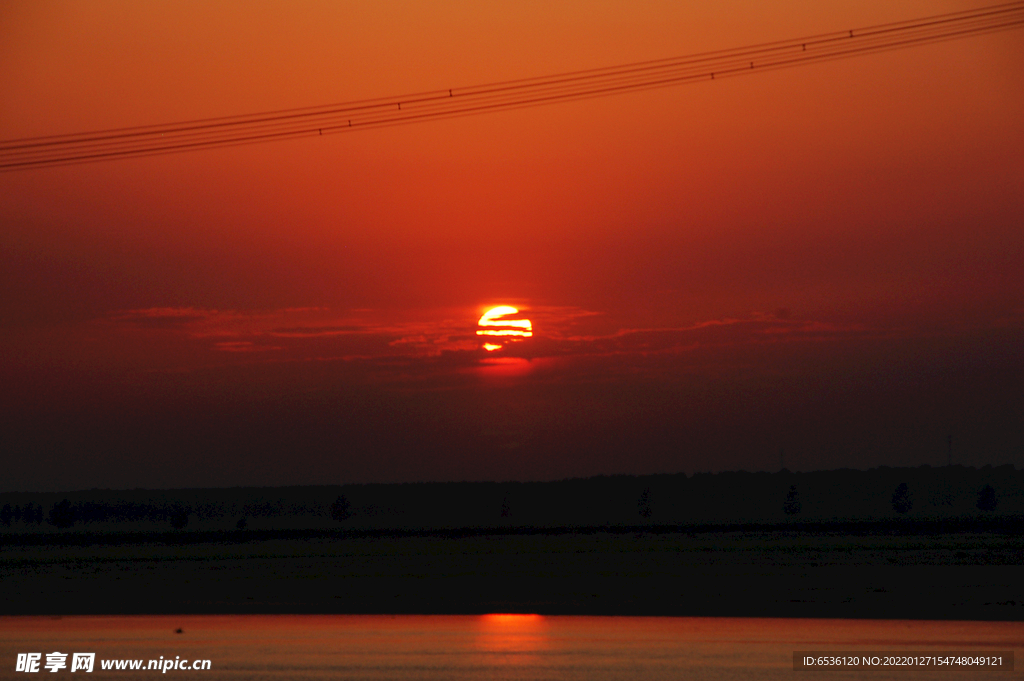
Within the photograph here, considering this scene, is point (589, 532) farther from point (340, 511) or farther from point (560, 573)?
point (340, 511)

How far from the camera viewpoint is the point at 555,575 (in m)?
38.5

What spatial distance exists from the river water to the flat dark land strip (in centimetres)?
281

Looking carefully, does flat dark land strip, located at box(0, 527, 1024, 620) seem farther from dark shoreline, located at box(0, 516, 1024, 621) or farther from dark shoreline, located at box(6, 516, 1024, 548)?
dark shoreline, located at box(6, 516, 1024, 548)

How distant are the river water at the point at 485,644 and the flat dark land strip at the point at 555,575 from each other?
2806 millimetres

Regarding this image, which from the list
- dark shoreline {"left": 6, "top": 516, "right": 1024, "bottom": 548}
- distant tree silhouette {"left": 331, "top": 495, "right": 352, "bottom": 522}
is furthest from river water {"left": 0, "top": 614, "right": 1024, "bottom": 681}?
distant tree silhouette {"left": 331, "top": 495, "right": 352, "bottom": 522}

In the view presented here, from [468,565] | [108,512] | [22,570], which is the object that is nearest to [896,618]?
[468,565]

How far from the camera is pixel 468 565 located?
142 feet

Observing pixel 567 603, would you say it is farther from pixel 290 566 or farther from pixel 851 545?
pixel 851 545

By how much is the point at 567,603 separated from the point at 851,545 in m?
22.2

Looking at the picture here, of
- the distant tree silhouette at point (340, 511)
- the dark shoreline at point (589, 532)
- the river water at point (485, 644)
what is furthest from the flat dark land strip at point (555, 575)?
the distant tree silhouette at point (340, 511)

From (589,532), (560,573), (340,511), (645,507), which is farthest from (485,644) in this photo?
(645,507)

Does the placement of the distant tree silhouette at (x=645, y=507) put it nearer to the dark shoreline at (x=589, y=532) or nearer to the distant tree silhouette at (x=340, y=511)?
the distant tree silhouette at (x=340, y=511)

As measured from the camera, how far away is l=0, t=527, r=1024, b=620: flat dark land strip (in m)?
31.2

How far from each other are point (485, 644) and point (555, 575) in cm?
1607
